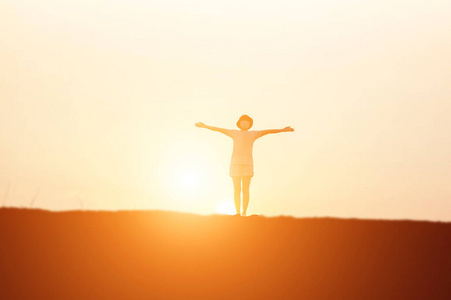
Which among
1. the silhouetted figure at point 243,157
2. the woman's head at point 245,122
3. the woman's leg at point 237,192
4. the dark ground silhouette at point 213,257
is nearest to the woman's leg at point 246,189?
the silhouetted figure at point 243,157

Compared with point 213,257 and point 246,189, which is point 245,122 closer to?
point 246,189

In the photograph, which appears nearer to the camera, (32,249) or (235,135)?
(32,249)

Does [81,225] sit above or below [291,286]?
above

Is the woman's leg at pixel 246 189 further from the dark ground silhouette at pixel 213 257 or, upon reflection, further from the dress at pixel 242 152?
the dark ground silhouette at pixel 213 257

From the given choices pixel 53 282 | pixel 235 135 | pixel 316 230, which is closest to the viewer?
pixel 53 282

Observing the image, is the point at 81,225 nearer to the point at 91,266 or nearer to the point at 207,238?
the point at 91,266

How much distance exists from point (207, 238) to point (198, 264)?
18.9 inches

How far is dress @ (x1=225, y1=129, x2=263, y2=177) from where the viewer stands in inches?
625

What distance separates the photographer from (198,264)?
11805 mm

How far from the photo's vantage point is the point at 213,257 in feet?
39.1

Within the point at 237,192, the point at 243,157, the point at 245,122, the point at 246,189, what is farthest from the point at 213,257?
the point at 245,122

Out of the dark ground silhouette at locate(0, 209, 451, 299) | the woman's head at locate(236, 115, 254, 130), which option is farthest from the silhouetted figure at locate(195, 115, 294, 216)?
the dark ground silhouette at locate(0, 209, 451, 299)

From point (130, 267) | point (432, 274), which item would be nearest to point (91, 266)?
point (130, 267)

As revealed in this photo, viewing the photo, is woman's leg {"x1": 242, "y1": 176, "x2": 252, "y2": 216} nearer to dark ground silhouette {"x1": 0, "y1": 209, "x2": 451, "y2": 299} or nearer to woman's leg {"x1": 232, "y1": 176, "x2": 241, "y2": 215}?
woman's leg {"x1": 232, "y1": 176, "x2": 241, "y2": 215}
